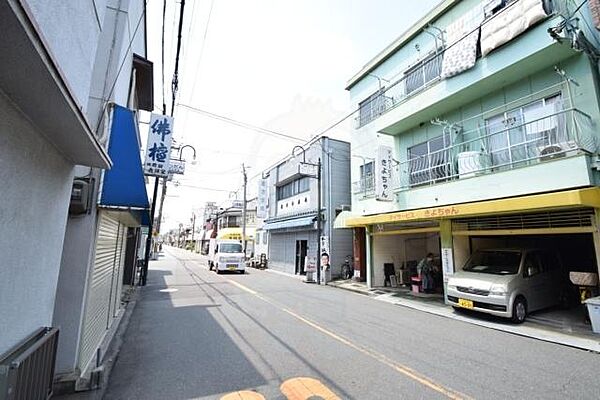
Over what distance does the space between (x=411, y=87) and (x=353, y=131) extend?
412 cm

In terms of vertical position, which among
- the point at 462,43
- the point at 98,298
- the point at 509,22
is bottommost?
the point at 98,298

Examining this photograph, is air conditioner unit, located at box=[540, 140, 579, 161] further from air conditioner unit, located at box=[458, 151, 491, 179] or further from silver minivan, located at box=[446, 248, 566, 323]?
silver minivan, located at box=[446, 248, 566, 323]

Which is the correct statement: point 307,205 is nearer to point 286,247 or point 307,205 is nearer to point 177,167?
point 286,247

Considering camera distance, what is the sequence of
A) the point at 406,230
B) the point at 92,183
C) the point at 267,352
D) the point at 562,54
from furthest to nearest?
the point at 406,230, the point at 562,54, the point at 267,352, the point at 92,183

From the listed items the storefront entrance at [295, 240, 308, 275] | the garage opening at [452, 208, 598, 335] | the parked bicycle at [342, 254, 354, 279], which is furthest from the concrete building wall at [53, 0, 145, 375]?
the storefront entrance at [295, 240, 308, 275]

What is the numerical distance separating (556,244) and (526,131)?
482 cm

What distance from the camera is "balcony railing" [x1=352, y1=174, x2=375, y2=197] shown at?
1424 cm

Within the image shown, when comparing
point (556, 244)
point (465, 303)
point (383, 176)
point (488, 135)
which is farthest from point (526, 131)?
point (465, 303)

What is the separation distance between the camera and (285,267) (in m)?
22.9

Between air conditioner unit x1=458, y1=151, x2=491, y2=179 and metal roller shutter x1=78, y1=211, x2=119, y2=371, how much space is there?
9618mm

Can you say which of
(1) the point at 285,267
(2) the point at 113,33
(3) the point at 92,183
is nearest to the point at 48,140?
(3) the point at 92,183

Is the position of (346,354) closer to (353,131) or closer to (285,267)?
(353,131)

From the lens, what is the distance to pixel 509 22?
8367mm

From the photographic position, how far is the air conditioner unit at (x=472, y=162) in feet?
30.6
